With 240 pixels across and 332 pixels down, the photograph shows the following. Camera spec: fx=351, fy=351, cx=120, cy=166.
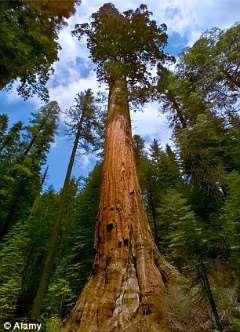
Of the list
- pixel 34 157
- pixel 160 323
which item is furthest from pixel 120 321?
pixel 34 157

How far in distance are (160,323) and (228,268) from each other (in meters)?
5.69

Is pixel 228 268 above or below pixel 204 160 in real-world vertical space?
below

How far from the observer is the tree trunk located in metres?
7.04

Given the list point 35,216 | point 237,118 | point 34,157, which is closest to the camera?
point 237,118

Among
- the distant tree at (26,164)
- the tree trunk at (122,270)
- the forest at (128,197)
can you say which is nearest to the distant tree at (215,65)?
the forest at (128,197)

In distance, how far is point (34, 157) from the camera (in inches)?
993

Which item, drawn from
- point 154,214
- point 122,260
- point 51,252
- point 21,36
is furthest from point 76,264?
point 21,36

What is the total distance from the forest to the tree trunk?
0.03m

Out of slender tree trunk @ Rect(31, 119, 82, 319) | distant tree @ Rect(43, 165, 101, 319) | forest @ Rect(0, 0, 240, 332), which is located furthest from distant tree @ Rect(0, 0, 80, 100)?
distant tree @ Rect(43, 165, 101, 319)

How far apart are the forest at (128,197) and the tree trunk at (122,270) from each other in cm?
3

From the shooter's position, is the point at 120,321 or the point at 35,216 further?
the point at 35,216

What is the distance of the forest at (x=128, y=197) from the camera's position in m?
7.06

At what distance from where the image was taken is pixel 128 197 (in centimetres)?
925

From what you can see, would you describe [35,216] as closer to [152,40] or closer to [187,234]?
[152,40]
